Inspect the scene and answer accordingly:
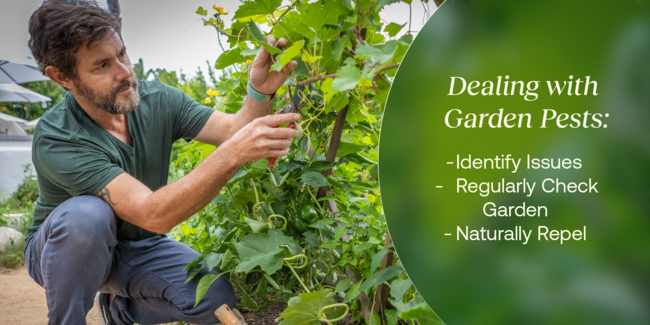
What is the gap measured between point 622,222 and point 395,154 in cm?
30

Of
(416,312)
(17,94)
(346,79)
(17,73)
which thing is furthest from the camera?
(17,94)

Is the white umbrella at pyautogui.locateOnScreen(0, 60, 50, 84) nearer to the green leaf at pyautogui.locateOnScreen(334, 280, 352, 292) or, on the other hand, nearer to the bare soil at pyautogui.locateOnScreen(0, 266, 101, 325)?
the bare soil at pyautogui.locateOnScreen(0, 266, 101, 325)

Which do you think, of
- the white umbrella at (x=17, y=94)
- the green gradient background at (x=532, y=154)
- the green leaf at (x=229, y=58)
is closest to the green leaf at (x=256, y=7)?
the green leaf at (x=229, y=58)

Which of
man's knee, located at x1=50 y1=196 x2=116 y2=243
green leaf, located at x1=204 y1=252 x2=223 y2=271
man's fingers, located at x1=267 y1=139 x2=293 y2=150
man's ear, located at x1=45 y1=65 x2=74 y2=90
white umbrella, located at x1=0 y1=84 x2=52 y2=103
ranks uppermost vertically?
white umbrella, located at x1=0 y1=84 x2=52 y2=103

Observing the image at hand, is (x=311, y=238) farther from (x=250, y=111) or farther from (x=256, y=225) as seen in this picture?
(x=250, y=111)

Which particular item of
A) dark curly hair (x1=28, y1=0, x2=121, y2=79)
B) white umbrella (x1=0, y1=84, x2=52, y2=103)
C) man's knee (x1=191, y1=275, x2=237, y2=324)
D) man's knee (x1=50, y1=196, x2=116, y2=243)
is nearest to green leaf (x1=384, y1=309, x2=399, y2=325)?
man's knee (x1=191, y1=275, x2=237, y2=324)

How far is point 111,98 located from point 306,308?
957mm

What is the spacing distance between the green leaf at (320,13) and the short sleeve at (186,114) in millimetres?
880

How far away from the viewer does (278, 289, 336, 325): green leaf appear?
3.06 ft

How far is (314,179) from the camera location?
3.71 ft

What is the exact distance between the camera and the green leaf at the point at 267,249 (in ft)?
3.42

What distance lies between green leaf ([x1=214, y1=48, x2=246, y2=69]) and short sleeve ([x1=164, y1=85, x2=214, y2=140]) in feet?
1.67

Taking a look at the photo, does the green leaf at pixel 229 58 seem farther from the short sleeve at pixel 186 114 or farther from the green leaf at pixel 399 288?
the green leaf at pixel 399 288

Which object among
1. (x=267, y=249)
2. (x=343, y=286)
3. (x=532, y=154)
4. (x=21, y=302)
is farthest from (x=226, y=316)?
(x=21, y=302)
